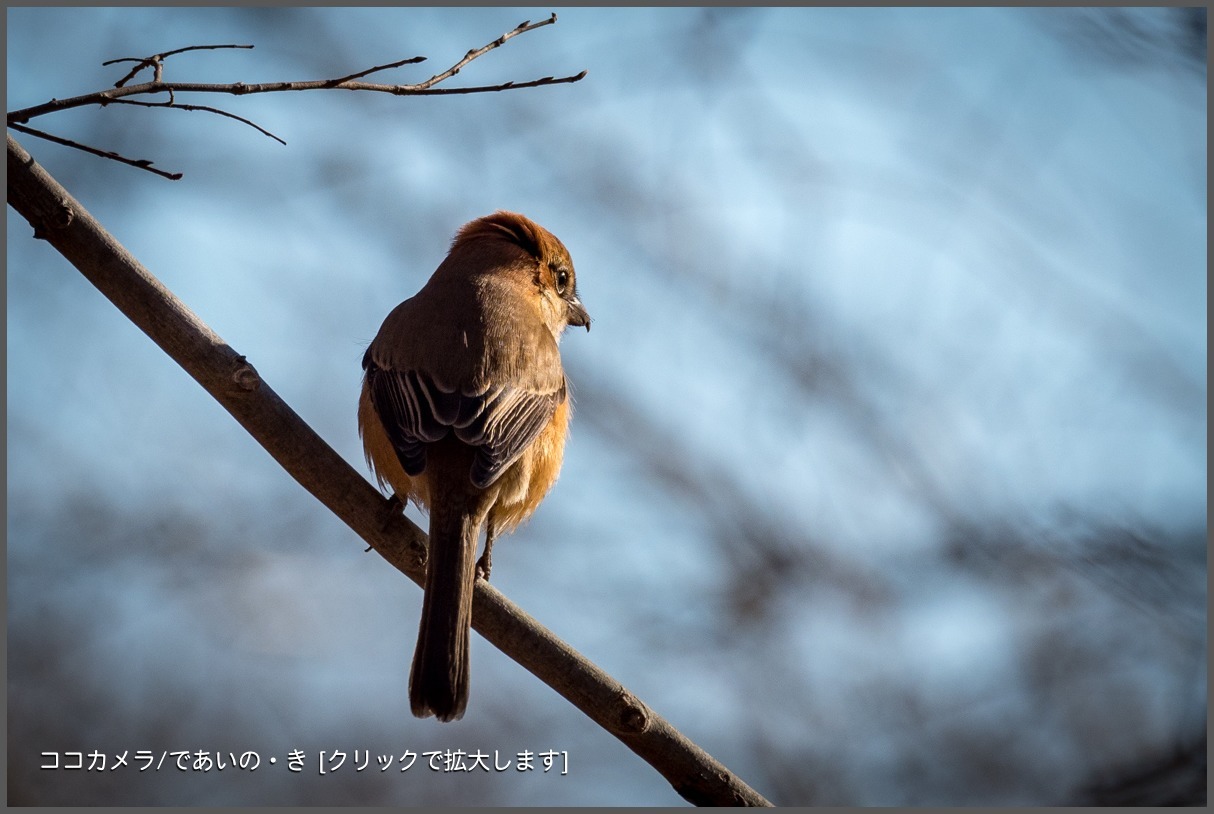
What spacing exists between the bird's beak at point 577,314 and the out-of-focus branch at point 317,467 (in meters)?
2.03

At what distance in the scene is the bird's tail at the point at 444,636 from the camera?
3.31m

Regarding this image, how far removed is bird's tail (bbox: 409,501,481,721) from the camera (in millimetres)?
3307

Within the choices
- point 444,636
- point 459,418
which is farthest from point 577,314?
point 444,636

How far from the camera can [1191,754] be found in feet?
12.2

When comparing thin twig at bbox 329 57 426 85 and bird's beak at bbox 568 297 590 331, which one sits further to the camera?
bird's beak at bbox 568 297 590 331

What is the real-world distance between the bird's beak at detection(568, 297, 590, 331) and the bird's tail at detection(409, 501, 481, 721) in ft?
6.73

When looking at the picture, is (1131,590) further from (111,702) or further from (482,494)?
(111,702)

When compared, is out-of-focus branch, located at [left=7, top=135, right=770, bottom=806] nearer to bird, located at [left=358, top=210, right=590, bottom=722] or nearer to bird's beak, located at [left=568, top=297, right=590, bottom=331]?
bird, located at [left=358, top=210, right=590, bottom=722]

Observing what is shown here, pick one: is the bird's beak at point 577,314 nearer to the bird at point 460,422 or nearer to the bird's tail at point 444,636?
the bird at point 460,422

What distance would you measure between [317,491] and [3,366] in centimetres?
113

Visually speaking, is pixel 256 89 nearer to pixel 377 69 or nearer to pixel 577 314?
pixel 377 69

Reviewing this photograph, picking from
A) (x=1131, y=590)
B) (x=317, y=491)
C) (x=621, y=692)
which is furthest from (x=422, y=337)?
(x=1131, y=590)

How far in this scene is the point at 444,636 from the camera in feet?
10.9

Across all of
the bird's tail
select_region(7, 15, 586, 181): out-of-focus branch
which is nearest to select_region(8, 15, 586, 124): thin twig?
select_region(7, 15, 586, 181): out-of-focus branch
